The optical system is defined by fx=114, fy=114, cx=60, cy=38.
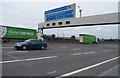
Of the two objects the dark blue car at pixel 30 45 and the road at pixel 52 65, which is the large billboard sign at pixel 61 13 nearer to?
the dark blue car at pixel 30 45

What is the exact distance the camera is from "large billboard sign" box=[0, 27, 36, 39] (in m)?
22.1

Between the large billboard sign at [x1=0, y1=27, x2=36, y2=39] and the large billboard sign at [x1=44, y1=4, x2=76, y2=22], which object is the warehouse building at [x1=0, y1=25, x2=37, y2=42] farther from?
the large billboard sign at [x1=44, y1=4, x2=76, y2=22]

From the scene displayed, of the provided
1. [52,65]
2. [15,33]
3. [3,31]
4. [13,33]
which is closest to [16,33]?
[15,33]

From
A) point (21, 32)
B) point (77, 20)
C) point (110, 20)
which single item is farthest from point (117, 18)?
point (21, 32)

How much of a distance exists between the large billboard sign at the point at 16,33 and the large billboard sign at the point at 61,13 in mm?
7115

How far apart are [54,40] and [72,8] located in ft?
40.5

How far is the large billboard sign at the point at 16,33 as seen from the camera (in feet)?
72.4

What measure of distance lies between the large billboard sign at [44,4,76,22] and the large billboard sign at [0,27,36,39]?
7.12 meters

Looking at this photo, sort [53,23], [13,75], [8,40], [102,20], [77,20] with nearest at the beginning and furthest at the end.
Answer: [13,75]
[8,40]
[102,20]
[77,20]
[53,23]

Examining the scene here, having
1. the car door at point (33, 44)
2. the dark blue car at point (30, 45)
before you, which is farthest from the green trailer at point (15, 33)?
the car door at point (33, 44)

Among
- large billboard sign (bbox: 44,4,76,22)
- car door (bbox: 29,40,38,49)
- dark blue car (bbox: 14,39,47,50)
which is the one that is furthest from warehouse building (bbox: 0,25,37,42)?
car door (bbox: 29,40,38,49)

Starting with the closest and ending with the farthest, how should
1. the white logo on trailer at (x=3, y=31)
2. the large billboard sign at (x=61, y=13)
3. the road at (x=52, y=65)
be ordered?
the road at (x=52, y=65)
the white logo on trailer at (x=3, y=31)
the large billboard sign at (x=61, y=13)

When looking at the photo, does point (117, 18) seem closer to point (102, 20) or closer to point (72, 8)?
point (102, 20)

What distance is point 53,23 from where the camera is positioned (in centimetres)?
3488
